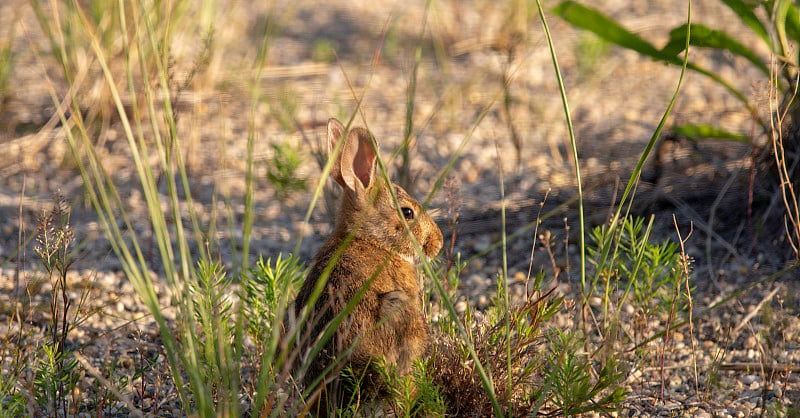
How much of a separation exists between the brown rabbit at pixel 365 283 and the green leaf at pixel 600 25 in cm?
146

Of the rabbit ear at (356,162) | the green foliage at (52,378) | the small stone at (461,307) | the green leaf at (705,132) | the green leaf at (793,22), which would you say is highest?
the green leaf at (793,22)

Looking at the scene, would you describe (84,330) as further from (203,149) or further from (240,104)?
(240,104)

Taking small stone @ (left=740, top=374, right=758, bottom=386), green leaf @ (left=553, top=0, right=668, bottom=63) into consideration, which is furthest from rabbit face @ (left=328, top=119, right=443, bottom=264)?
green leaf @ (left=553, top=0, right=668, bottom=63)

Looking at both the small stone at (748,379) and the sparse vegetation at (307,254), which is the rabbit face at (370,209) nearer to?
the sparse vegetation at (307,254)

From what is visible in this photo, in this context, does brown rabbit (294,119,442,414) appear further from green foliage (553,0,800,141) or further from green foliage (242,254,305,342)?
green foliage (553,0,800,141)

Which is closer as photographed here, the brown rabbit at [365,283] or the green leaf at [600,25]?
the brown rabbit at [365,283]

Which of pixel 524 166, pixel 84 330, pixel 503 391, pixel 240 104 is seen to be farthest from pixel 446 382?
pixel 240 104

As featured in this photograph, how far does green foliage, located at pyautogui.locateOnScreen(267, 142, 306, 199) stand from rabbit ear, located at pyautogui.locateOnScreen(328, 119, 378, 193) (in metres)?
1.39

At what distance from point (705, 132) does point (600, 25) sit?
0.79 m

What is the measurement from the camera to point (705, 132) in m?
4.26

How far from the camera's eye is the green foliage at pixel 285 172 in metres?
4.80

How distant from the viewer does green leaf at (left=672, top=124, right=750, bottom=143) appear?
4.17 metres

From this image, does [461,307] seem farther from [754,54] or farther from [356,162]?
[754,54]

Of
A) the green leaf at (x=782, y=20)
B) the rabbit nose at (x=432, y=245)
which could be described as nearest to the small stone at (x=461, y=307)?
the rabbit nose at (x=432, y=245)
